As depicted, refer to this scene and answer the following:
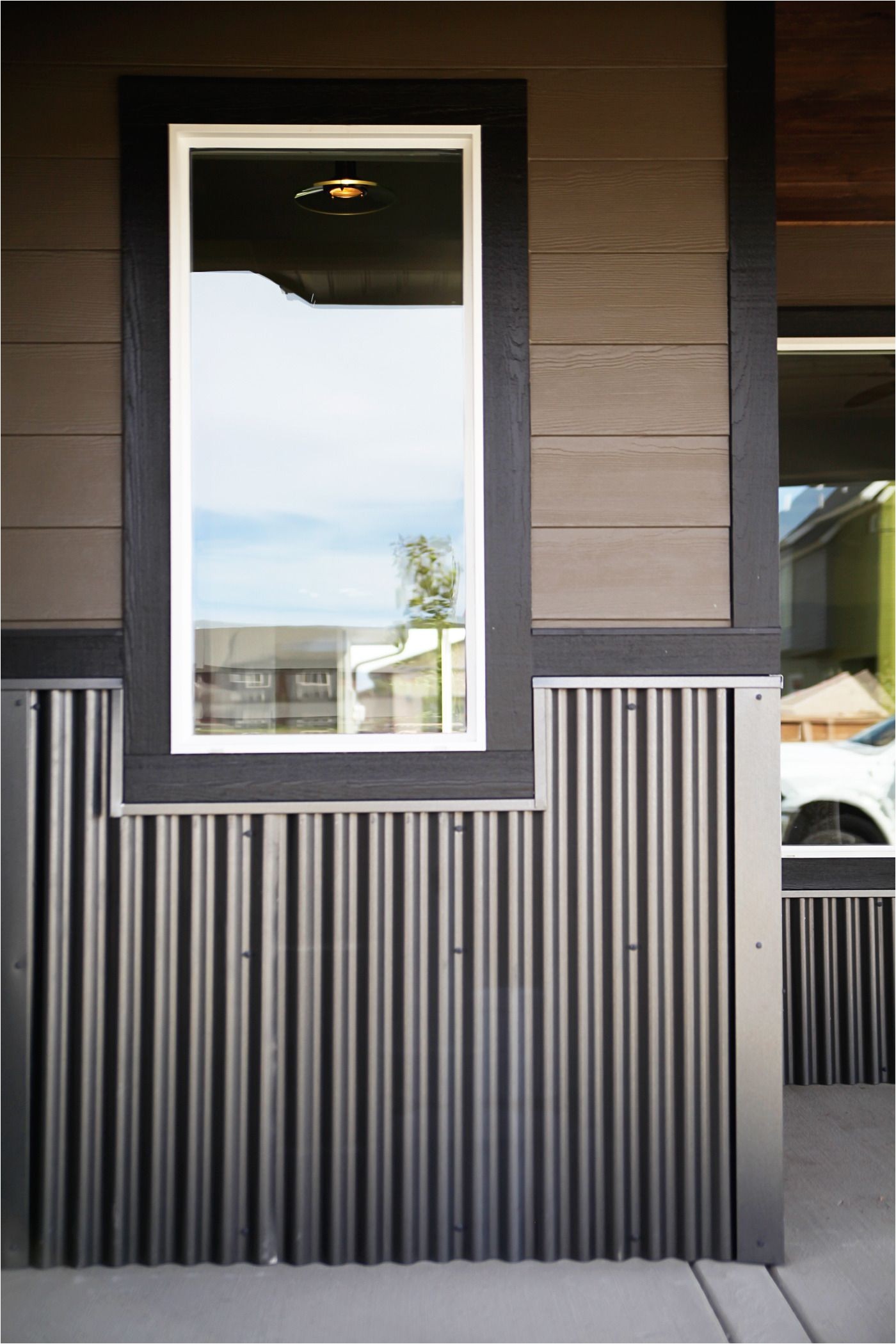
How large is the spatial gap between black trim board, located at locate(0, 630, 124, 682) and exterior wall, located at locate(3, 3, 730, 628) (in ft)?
0.14

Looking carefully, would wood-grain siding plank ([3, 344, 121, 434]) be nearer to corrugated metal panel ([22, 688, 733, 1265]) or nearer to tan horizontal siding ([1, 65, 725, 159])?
tan horizontal siding ([1, 65, 725, 159])

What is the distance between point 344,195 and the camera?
7.36 feet

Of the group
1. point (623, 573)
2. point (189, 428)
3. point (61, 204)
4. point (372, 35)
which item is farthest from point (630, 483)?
point (61, 204)

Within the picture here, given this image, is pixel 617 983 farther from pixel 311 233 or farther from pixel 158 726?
pixel 311 233

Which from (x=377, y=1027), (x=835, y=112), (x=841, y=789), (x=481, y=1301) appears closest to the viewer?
(x=481, y=1301)

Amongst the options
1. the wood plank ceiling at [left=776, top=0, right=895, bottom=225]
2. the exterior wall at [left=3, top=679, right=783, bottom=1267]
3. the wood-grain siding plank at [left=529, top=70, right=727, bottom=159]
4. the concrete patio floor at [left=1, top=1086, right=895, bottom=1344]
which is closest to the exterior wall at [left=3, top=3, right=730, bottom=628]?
the wood-grain siding plank at [left=529, top=70, right=727, bottom=159]

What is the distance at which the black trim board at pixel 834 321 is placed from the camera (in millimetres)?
3244

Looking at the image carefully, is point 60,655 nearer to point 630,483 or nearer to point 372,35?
point 630,483

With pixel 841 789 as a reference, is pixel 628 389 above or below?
above

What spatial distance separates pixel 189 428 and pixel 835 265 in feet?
7.29

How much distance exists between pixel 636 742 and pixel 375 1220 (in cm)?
118

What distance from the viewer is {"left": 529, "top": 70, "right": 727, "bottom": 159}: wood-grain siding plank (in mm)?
2211

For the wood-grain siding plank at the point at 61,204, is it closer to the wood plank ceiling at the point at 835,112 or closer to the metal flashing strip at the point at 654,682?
the metal flashing strip at the point at 654,682

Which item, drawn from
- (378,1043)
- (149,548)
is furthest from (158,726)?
(378,1043)
